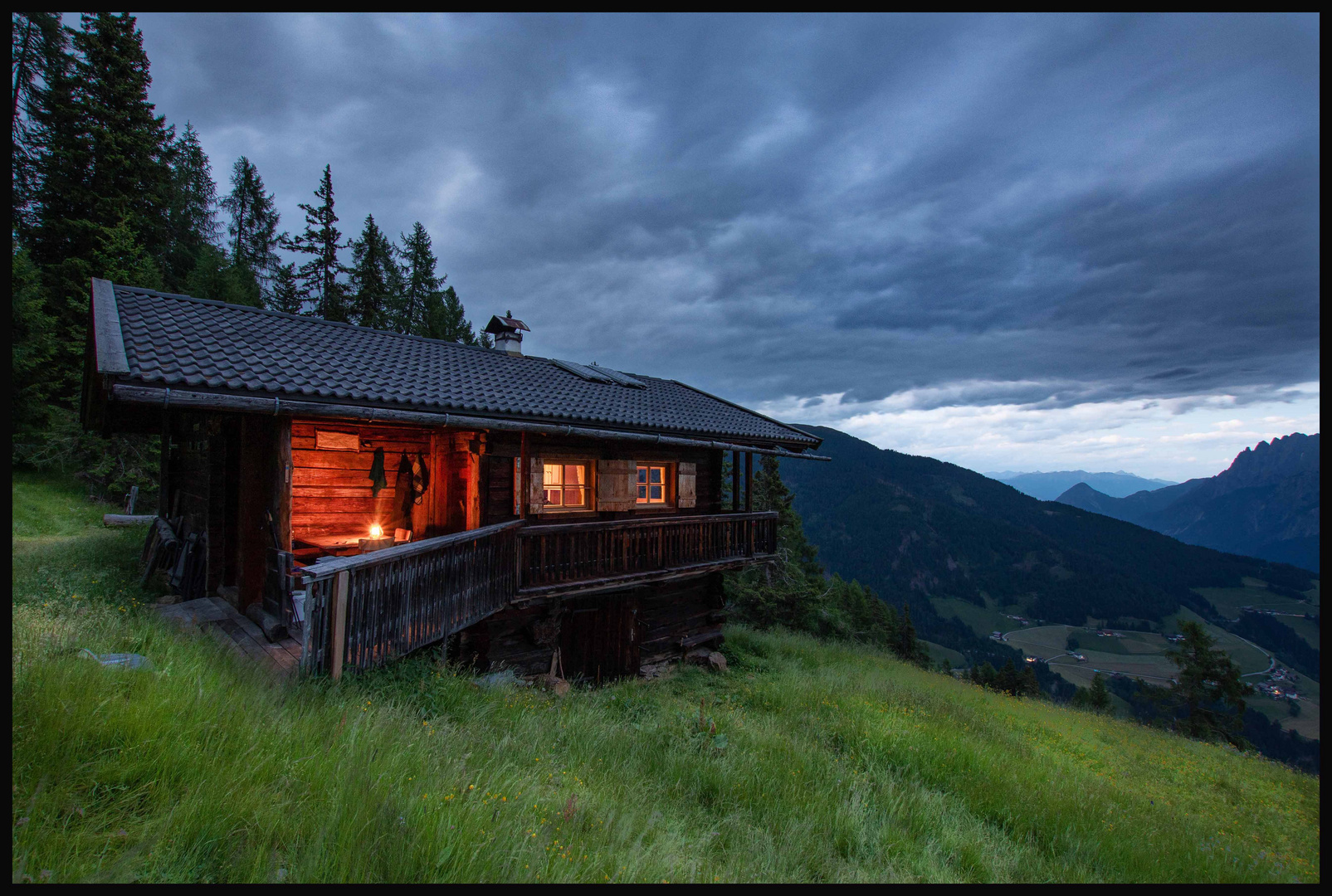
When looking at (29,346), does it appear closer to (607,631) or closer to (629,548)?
(607,631)

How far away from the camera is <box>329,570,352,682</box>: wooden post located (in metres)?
5.52

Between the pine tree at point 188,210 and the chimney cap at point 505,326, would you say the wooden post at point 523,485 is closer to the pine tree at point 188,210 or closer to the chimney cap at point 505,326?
the chimney cap at point 505,326

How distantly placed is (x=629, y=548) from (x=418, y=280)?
33492 mm

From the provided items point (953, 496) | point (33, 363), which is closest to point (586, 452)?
point (33, 363)

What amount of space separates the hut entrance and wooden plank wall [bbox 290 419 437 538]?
3.46 m

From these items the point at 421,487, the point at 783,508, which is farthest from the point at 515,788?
the point at 783,508

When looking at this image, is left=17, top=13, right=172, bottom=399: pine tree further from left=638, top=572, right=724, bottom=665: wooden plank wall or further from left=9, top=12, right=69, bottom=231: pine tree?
left=638, top=572, right=724, bottom=665: wooden plank wall

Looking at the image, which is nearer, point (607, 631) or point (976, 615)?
point (607, 631)

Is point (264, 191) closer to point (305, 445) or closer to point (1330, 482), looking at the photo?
point (305, 445)

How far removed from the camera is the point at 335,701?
5055 mm

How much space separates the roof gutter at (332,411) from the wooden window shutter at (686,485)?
166 centimetres

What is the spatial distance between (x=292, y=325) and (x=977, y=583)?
572ft

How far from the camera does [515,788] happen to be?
4.27 metres

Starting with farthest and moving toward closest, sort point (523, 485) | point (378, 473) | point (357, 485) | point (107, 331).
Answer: point (357, 485)
point (378, 473)
point (523, 485)
point (107, 331)
